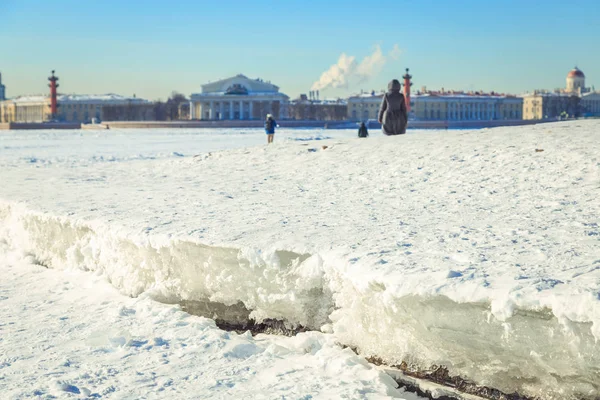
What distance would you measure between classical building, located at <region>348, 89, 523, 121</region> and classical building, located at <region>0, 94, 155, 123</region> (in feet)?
97.2

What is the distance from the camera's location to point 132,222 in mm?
6156

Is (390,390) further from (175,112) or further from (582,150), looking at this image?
(175,112)

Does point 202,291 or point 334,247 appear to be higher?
point 334,247

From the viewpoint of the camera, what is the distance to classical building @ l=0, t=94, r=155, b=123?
106 metres

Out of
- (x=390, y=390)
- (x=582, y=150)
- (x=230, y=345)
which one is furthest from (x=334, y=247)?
(x=582, y=150)

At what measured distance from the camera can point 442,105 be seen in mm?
113500

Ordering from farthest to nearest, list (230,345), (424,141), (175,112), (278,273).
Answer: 1. (175,112)
2. (424,141)
3. (278,273)
4. (230,345)

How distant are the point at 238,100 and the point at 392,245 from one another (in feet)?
329

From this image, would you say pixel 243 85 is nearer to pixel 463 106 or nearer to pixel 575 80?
pixel 463 106

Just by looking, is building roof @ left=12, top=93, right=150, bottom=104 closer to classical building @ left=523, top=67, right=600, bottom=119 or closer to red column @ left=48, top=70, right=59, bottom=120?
red column @ left=48, top=70, right=59, bottom=120

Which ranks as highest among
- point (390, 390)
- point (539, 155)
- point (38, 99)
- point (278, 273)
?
point (38, 99)

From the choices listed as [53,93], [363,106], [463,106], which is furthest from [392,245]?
[463,106]

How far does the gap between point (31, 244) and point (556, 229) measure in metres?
4.41

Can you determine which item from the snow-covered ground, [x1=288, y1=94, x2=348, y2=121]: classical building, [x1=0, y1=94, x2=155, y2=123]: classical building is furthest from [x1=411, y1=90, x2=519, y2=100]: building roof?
the snow-covered ground
